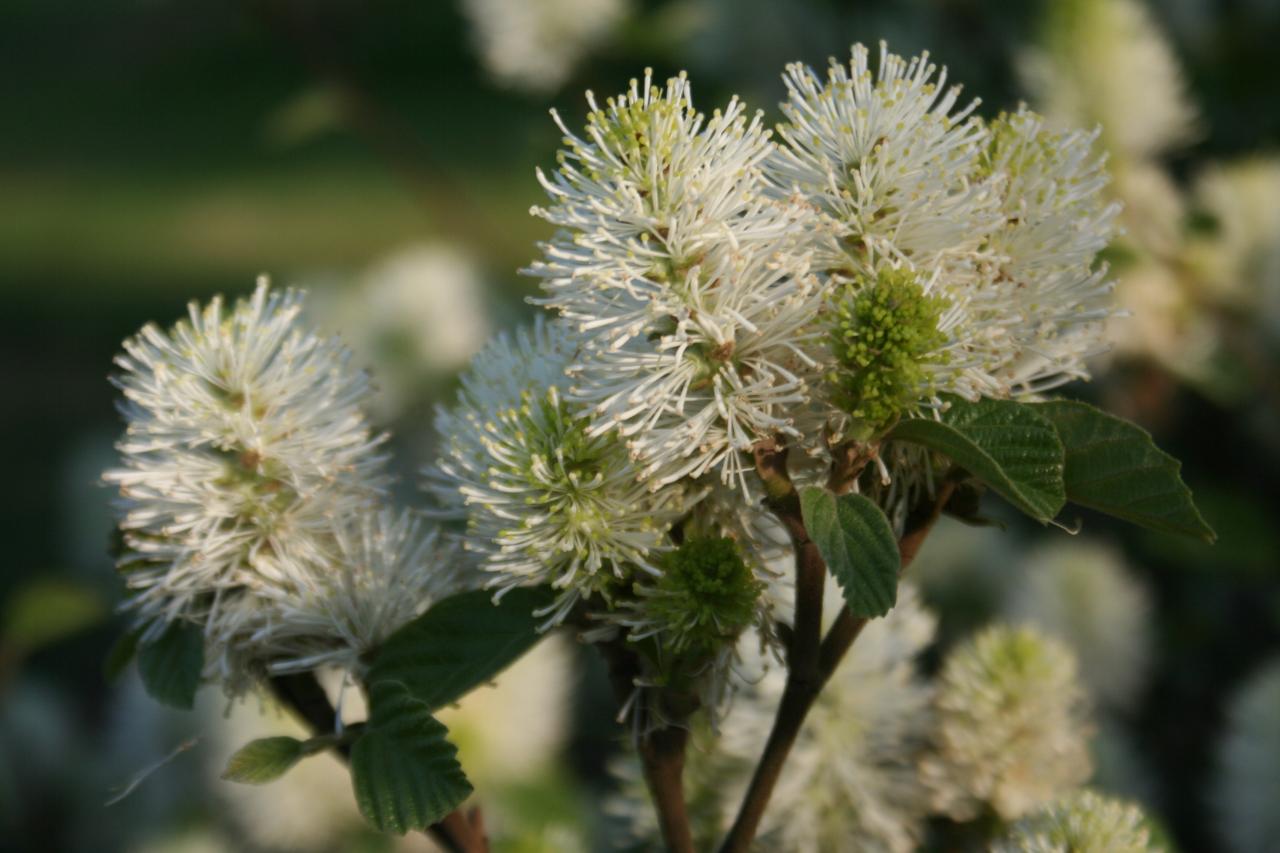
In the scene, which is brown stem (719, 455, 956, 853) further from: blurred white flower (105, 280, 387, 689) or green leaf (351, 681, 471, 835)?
blurred white flower (105, 280, 387, 689)

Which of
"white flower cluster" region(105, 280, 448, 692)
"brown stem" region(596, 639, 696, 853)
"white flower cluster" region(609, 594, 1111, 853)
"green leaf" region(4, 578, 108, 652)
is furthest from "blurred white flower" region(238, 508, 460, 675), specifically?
"green leaf" region(4, 578, 108, 652)

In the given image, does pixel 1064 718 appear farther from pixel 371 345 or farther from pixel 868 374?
pixel 371 345

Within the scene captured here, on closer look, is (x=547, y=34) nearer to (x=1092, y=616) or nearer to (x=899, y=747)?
(x=1092, y=616)

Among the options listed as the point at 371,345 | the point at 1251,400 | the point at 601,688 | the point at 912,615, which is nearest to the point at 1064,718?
the point at 912,615

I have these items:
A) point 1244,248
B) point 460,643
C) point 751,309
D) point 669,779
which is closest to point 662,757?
point 669,779

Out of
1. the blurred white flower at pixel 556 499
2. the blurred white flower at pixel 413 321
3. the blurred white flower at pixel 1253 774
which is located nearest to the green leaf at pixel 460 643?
the blurred white flower at pixel 556 499

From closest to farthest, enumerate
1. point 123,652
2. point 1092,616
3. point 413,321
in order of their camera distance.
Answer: point 123,652, point 1092,616, point 413,321
